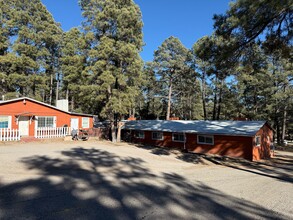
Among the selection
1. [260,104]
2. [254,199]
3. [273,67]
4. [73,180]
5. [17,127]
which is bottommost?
[254,199]

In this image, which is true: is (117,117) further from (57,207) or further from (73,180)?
(57,207)

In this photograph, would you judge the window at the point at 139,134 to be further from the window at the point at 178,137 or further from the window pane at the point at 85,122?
the window pane at the point at 85,122

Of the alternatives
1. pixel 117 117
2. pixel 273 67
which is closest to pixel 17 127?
pixel 117 117

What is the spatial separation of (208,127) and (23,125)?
633 inches

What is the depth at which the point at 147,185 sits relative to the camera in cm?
713

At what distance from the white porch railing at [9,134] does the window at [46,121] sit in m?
2.78

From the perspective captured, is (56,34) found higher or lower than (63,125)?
higher

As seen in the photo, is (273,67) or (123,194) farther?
(273,67)

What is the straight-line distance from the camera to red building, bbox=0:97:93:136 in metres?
17.2

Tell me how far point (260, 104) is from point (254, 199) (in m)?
29.3

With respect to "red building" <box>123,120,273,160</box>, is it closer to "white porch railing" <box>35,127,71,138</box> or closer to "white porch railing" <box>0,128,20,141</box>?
"white porch railing" <box>35,127,71,138</box>

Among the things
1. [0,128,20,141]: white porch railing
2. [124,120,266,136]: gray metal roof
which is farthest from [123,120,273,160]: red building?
[0,128,20,141]: white porch railing

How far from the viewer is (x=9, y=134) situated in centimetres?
1647

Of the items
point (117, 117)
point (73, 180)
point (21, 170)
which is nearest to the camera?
point (73, 180)
